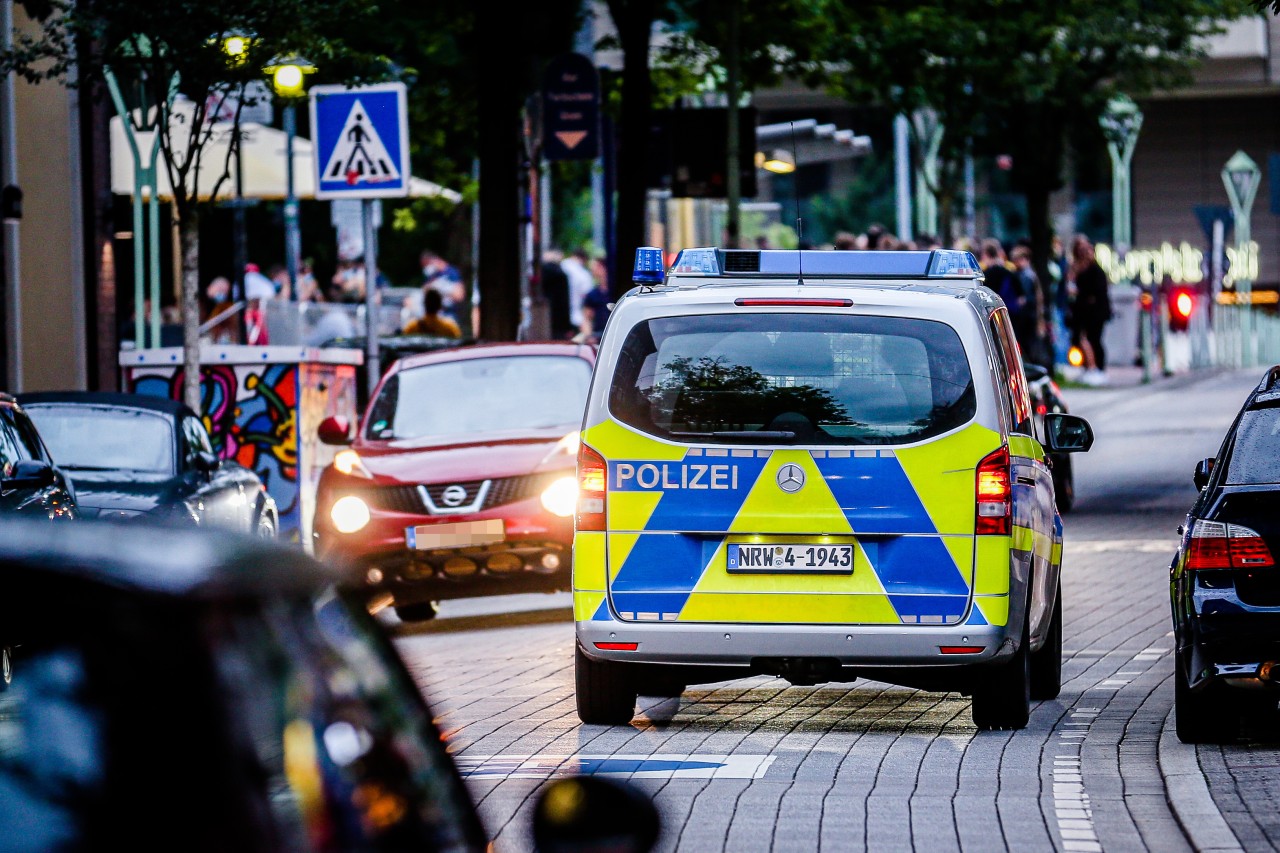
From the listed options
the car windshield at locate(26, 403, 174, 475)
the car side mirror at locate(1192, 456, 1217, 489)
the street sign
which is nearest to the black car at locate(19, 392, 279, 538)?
the car windshield at locate(26, 403, 174, 475)

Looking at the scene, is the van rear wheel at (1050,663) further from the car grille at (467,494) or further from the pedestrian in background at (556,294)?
the pedestrian in background at (556,294)

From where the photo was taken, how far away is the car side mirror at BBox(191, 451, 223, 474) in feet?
51.9

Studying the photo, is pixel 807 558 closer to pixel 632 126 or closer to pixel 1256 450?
pixel 1256 450

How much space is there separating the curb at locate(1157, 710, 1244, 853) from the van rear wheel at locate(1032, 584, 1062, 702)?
975mm

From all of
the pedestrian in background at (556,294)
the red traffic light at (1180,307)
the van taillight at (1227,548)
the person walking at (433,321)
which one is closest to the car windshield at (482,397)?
the van taillight at (1227,548)

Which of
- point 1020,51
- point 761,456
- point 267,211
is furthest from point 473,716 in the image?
point 267,211

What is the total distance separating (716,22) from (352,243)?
1363cm

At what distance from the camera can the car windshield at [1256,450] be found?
9.29 meters

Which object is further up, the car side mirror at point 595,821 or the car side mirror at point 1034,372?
the car side mirror at point 595,821

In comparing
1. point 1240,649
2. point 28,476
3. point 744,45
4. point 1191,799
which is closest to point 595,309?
point 744,45

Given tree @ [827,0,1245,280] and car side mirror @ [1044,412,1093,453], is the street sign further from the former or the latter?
car side mirror @ [1044,412,1093,453]

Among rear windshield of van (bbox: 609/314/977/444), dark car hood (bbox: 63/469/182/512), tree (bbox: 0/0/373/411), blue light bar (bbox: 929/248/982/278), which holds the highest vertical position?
tree (bbox: 0/0/373/411)

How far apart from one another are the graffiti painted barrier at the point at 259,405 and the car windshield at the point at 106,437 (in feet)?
10.9

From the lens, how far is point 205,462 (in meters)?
15.9
